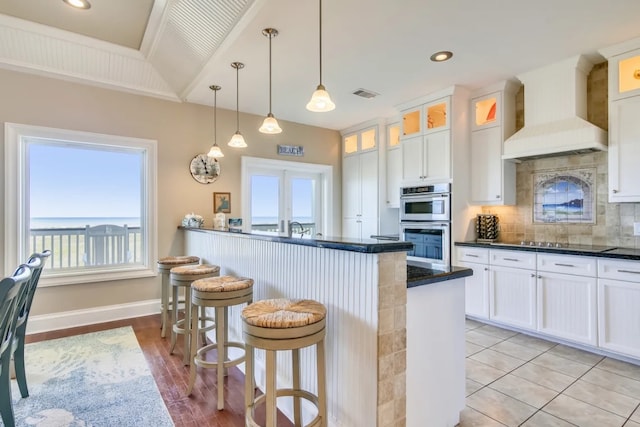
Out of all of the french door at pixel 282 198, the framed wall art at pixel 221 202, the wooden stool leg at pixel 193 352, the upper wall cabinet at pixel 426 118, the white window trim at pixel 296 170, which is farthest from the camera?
the french door at pixel 282 198

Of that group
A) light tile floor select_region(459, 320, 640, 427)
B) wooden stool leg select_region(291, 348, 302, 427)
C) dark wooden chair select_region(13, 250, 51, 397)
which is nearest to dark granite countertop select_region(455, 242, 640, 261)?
light tile floor select_region(459, 320, 640, 427)

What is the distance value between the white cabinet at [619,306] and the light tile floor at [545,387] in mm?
186

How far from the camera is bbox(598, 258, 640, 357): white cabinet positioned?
255cm

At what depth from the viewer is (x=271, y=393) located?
138 centimetres

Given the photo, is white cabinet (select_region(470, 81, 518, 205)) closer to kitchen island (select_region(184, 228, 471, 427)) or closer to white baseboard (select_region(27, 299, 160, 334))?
kitchen island (select_region(184, 228, 471, 427))

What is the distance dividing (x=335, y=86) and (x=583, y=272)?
3.12m

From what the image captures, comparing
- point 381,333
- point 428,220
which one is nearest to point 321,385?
point 381,333

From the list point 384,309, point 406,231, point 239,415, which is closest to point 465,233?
point 406,231

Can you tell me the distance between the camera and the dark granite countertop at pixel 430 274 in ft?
5.13

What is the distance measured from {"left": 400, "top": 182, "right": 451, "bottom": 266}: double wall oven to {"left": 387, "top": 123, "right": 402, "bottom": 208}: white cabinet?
532 mm

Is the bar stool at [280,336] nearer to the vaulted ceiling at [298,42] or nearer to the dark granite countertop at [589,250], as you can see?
the vaulted ceiling at [298,42]

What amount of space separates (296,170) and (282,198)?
1.77ft

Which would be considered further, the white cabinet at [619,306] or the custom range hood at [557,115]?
the custom range hood at [557,115]

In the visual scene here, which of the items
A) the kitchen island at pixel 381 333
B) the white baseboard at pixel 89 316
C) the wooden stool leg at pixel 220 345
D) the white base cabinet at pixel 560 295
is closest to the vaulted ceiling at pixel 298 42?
the kitchen island at pixel 381 333
